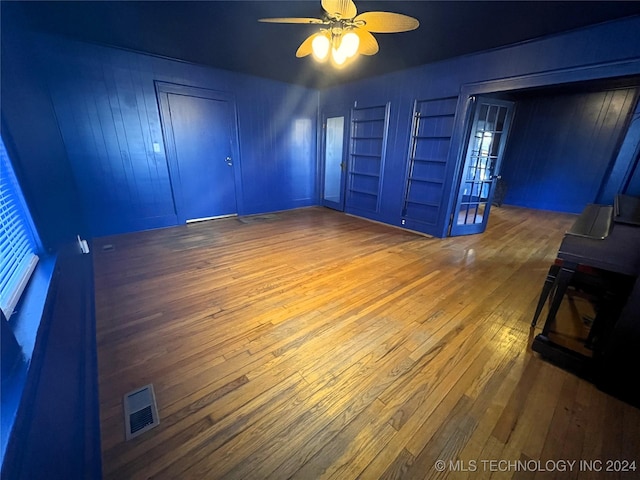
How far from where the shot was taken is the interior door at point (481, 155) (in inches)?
145

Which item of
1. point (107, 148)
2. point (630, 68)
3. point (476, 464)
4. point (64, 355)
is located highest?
point (630, 68)

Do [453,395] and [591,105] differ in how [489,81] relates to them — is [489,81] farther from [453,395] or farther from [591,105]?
[591,105]

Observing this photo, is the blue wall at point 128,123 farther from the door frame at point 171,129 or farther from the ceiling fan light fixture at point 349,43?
the ceiling fan light fixture at point 349,43

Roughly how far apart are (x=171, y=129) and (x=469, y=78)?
458 cm

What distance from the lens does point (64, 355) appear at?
1.14 m

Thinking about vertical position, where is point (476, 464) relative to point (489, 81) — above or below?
below

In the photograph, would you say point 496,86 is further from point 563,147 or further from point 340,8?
point 563,147

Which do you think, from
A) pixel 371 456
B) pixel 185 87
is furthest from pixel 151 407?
pixel 185 87

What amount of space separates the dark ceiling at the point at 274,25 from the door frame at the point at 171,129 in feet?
1.46

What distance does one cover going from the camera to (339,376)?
5.03 ft

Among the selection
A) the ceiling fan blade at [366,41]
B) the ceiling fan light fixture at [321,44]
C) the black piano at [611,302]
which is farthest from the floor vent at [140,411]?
the ceiling fan blade at [366,41]

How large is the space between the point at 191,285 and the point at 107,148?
2.82 metres

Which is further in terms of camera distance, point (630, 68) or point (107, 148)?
point (107, 148)

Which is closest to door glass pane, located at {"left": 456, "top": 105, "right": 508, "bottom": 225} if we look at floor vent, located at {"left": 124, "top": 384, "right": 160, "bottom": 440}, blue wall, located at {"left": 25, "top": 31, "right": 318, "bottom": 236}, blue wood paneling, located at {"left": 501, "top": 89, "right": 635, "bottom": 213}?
blue wall, located at {"left": 25, "top": 31, "right": 318, "bottom": 236}
